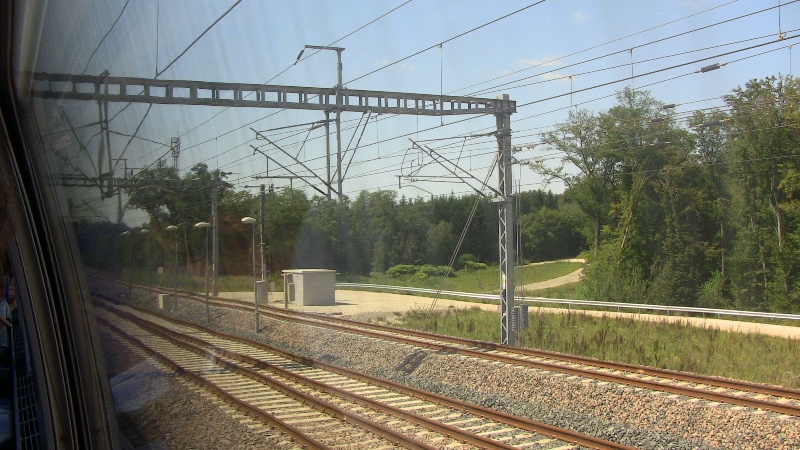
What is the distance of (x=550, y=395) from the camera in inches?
313

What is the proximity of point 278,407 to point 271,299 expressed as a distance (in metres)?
5.58

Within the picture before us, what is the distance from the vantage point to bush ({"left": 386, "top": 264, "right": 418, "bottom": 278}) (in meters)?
15.8

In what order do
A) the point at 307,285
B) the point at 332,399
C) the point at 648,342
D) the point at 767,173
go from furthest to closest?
the point at 767,173, the point at 648,342, the point at 307,285, the point at 332,399

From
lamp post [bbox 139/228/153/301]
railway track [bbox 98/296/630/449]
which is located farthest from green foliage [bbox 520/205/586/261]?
lamp post [bbox 139/228/153/301]

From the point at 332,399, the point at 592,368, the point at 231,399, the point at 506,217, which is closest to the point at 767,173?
the point at 506,217

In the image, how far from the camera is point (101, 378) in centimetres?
328

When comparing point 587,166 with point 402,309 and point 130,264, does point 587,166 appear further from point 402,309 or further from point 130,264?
point 130,264

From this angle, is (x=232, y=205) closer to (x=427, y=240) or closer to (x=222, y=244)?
(x=222, y=244)

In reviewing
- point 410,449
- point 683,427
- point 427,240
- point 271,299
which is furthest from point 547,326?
point 410,449

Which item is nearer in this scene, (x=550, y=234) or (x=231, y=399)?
(x=231, y=399)

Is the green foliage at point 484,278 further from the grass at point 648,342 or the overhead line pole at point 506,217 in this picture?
the overhead line pole at point 506,217

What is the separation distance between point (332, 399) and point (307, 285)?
5.69 m

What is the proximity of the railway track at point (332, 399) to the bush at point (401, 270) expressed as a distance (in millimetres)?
7576

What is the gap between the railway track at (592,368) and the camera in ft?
22.6
